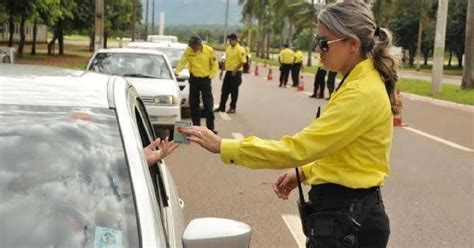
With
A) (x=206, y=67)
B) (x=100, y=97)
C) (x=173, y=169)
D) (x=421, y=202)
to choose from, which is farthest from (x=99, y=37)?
(x=100, y=97)

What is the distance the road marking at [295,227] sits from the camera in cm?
604

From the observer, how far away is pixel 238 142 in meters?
2.82

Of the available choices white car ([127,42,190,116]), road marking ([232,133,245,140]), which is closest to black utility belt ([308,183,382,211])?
road marking ([232,133,245,140])

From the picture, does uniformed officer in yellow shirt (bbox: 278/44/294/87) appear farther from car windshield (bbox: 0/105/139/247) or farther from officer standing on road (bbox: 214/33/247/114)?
car windshield (bbox: 0/105/139/247)

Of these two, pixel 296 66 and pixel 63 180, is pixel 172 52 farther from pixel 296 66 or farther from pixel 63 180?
pixel 63 180

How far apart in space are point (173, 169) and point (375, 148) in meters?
6.45

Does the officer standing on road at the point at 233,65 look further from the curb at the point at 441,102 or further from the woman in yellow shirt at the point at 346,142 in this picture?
the woman in yellow shirt at the point at 346,142

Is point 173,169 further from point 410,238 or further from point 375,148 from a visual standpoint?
point 375,148

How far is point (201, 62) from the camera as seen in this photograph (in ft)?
42.0

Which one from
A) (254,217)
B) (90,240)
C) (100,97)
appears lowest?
(254,217)

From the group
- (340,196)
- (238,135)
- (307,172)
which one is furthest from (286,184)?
(238,135)

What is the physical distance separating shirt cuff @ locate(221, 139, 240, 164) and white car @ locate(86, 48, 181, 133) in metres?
8.21

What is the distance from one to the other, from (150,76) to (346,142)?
10.0 meters

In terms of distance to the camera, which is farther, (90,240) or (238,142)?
(238,142)
